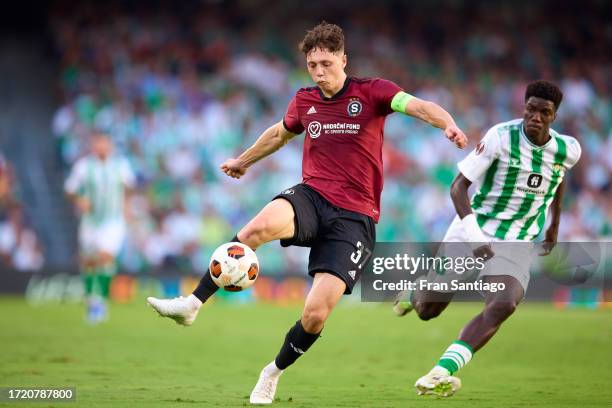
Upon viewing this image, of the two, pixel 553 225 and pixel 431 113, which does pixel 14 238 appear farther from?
pixel 431 113

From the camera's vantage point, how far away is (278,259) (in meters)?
20.2

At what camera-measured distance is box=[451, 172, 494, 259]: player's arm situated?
7203 millimetres

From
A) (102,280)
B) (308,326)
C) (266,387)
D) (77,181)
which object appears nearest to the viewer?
(308,326)

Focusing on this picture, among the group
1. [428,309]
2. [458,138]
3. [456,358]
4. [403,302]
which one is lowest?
[456,358]

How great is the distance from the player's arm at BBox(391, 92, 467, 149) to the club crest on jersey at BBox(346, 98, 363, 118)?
0.28m

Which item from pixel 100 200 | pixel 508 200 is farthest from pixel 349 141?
pixel 100 200

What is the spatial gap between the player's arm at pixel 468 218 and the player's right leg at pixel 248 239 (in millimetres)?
1295

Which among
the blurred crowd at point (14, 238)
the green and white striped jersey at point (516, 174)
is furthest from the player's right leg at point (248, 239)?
the blurred crowd at point (14, 238)

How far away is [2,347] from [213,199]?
9861 mm

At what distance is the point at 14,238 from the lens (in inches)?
764

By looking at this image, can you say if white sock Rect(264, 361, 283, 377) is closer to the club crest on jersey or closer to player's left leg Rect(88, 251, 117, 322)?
the club crest on jersey

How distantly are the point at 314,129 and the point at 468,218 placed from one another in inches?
52.5

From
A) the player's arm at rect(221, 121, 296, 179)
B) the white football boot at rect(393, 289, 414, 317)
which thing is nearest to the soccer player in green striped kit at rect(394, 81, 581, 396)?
the white football boot at rect(393, 289, 414, 317)

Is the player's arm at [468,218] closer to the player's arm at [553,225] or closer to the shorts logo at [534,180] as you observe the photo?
the shorts logo at [534,180]
